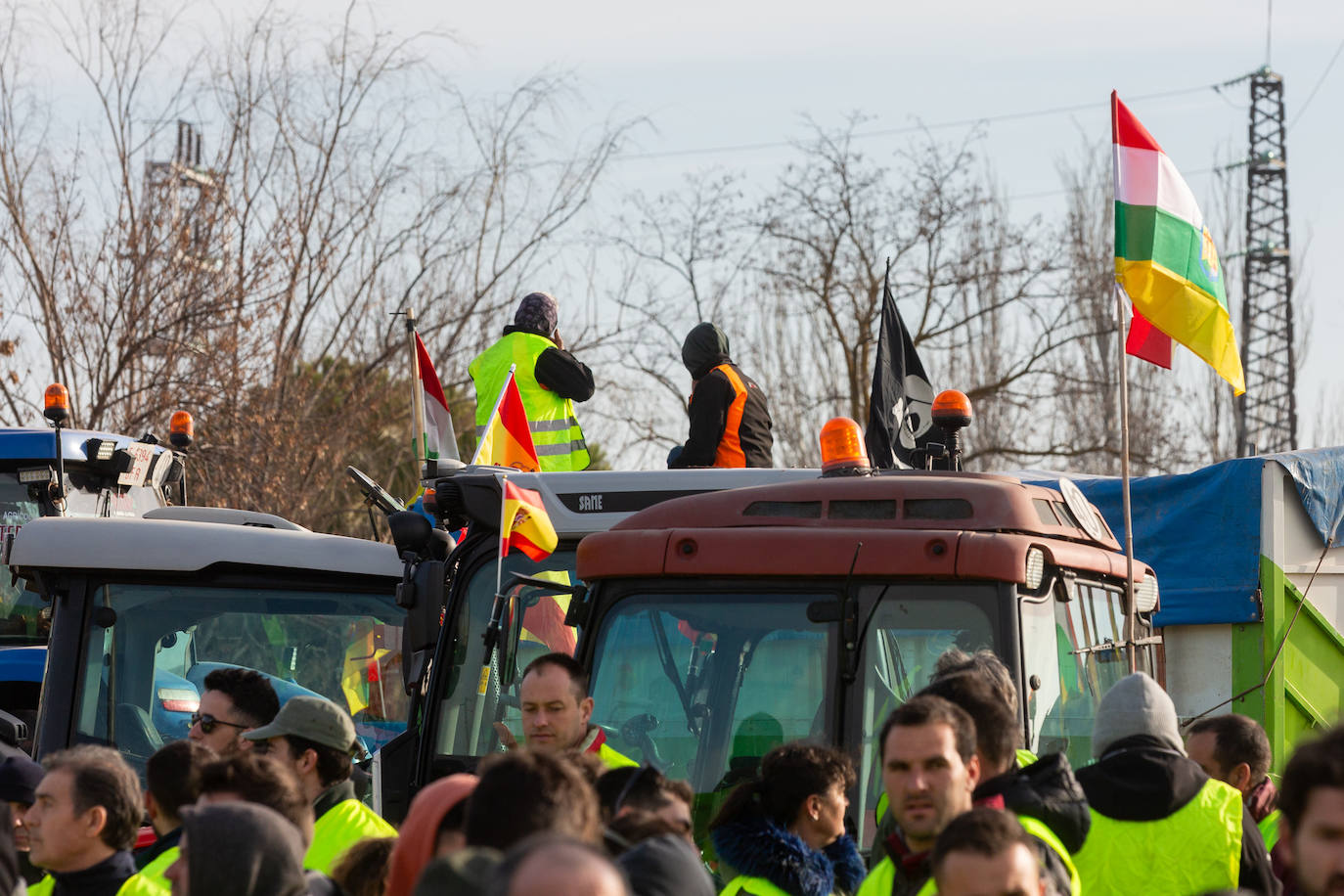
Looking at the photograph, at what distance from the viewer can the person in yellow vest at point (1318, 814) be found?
3.05 m

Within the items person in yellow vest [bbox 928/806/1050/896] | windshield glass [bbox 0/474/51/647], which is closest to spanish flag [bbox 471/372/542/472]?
windshield glass [bbox 0/474/51/647]

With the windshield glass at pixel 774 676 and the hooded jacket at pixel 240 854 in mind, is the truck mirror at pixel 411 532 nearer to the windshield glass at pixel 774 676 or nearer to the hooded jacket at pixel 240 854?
the windshield glass at pixel 774 676

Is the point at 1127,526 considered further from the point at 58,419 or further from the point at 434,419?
the point at 58,419

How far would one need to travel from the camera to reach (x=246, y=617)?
8.41 meters

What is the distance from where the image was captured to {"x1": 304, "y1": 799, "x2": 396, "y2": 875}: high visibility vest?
5.03 metres

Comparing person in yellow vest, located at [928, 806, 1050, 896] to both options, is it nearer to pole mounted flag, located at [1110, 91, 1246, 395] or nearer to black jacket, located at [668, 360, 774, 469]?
pole mounted flag, located at [1110, 91, 1246, 395]

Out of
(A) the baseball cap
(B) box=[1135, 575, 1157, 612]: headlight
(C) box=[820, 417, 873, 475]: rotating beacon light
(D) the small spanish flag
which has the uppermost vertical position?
(C) box=[820, 417, 873, 475]: rotating beacon light

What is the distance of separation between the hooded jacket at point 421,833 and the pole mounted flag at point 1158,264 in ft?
17.9

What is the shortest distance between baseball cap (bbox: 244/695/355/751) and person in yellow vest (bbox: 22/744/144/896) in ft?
2.45

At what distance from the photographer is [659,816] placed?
378cm

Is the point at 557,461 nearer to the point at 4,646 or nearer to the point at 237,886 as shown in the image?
the point at 4,646

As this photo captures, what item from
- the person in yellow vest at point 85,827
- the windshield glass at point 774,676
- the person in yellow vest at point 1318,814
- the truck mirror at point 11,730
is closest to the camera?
the person in yellow vest at point 1318,814

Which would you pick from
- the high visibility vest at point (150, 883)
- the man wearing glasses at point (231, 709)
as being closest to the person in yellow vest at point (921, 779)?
the high visibility vest at point (150, 883)

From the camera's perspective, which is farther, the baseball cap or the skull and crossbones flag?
the skull and crossbones flag
